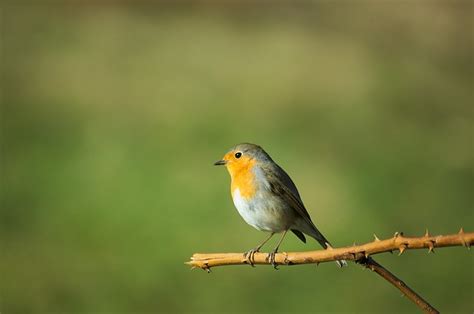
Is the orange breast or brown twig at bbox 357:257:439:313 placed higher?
the orange breast

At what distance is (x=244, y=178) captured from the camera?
3789 mm

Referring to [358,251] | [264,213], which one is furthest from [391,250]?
[264,213]

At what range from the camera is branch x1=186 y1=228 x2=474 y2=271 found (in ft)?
4.16

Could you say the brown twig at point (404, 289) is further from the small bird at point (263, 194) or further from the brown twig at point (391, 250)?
the small bird at point (263, 194)

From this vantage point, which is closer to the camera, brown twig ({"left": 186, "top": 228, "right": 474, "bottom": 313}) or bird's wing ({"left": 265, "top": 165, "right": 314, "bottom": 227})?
brown twig ({"left": 186, "top": 228, "right": 474, "bottom": 313})

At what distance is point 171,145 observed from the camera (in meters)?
9.66

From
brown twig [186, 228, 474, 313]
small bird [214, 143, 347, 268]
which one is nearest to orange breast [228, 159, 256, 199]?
small bird [214, 143, 347, 268]

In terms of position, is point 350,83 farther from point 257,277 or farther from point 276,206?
point 276,206

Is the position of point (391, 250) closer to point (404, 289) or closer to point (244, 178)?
point (404, 289)

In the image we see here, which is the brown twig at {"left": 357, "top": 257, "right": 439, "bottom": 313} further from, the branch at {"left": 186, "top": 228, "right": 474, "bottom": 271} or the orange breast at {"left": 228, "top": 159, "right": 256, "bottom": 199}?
the orange breast at {"left": 228, "top": 159, "right": 256, "bottom": 199}

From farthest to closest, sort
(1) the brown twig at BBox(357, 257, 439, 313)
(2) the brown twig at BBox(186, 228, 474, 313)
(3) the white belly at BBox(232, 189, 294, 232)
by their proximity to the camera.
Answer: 1. (3) the white belly at BBox(232, 189, 294, 232)
2. (1) the brown twig at BBox(357, 257, 439, 313)
3. (2) the brown twig at BBox(186, 228, 474, 313)

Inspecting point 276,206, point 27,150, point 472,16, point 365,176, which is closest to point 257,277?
point 365,176

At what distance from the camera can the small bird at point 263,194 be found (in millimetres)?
3711

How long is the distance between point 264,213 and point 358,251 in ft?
7.43
